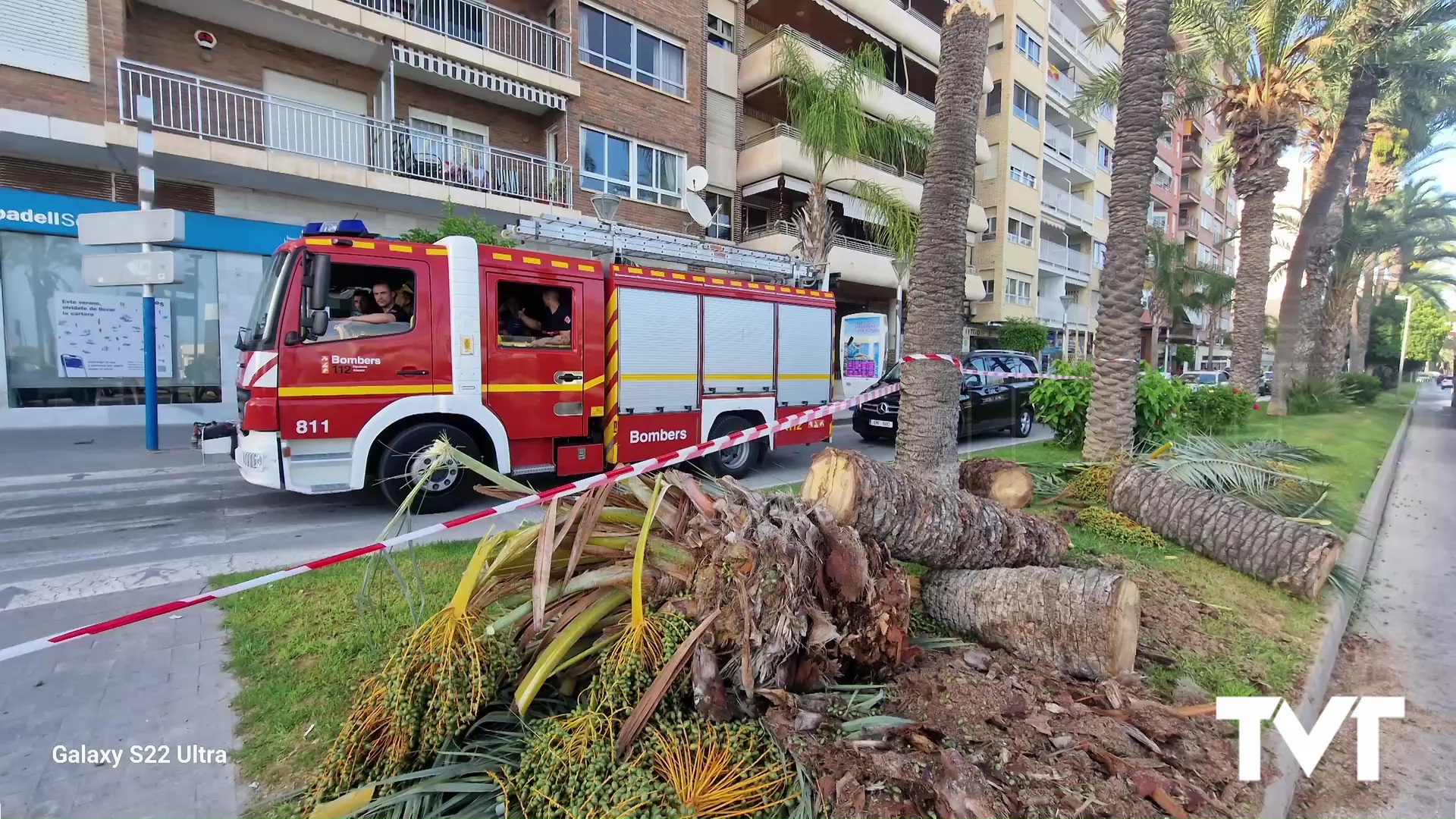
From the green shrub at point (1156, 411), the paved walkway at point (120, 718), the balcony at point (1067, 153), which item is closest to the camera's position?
the paved walkway at point (120, 718)

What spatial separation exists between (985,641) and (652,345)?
551cm

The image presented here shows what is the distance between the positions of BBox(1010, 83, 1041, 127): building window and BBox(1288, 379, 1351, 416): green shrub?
18.1m

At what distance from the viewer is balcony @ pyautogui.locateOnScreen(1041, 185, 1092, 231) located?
34688 millimetres

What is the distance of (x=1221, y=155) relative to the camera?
19.7 metres

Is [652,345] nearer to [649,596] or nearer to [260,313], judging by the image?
[260,313]

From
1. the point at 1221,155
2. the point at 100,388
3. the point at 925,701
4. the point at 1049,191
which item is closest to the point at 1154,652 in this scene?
the point at 925,701

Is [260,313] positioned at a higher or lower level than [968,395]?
higher

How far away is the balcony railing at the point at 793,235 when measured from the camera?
20.6 m

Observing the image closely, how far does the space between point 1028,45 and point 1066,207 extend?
895cm

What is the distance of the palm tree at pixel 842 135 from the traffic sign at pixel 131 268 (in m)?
12.4

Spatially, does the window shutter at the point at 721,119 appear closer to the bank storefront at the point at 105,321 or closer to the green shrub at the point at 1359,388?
the bank storefront at the point at 105,321

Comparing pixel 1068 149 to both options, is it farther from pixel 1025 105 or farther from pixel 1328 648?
pixel 1328 648

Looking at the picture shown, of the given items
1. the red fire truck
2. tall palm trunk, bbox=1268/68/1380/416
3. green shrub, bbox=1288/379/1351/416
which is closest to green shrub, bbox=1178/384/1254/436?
tall palm trunk, bbox=1268/68/1380/416

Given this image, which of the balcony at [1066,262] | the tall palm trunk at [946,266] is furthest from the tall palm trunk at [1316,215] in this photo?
the balcony at [1066,262]
